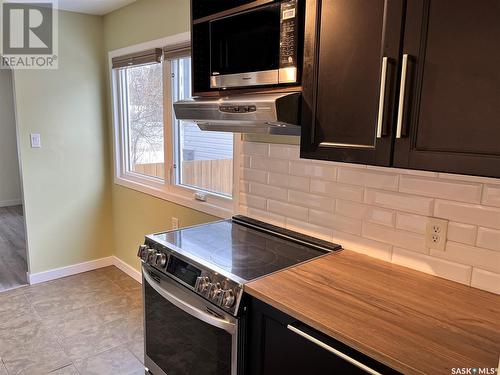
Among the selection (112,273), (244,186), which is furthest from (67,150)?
(244,186)

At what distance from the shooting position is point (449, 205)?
1.36 metres

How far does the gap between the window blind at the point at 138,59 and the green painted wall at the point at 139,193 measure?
11cm

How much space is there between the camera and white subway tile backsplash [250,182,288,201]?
1.98 meters

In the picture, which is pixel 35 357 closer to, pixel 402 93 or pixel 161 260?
pixel 161 260

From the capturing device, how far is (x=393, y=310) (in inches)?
45.8

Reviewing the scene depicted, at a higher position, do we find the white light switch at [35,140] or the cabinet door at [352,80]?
the cabinet door at [352,80]

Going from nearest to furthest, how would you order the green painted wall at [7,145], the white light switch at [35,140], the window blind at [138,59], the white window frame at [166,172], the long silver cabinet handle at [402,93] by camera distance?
the long silver cabinet handle at [402,93], the white window frame at [166,172], the window blind at [138,59], the white light switch at [35,140], the green painted wall at [7,145]

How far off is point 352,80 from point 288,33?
14.4 inches

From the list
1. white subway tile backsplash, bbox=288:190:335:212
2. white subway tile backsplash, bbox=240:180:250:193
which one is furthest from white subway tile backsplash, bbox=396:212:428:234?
white subway tile backsplash, bbox=240:180:250:193

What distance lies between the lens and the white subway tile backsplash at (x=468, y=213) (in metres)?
1.26

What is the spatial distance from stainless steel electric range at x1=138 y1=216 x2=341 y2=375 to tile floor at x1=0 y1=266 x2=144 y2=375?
1.86ft

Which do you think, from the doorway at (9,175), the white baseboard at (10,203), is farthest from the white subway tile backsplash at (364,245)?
the white baseboard at (10,203)

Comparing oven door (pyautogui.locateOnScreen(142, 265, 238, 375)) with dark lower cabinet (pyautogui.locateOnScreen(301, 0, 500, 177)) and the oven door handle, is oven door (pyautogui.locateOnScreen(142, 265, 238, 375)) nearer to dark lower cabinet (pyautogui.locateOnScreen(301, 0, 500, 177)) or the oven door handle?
the oven door handle

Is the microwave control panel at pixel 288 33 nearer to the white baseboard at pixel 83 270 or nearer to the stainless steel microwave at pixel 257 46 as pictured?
the stainless steel microwave at pixel 257 46
